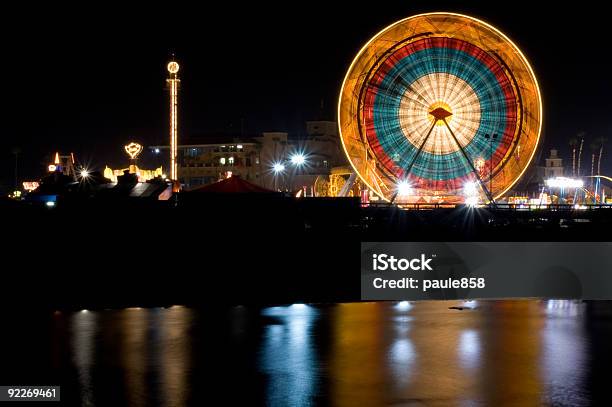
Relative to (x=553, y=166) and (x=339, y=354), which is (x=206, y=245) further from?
(x=553, y=166)

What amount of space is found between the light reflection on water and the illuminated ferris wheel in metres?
29.4

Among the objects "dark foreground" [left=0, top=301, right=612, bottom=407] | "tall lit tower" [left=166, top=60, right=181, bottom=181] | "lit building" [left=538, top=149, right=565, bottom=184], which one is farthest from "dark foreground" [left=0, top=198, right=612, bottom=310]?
"lit building" [left=538, top=149, right=565, bottom=184]

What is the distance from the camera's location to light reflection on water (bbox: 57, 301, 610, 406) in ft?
52.7

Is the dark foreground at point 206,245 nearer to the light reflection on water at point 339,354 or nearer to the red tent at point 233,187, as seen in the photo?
the light reflection on water at point 339,354

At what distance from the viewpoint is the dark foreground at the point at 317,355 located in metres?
16.0

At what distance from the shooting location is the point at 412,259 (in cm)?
2836

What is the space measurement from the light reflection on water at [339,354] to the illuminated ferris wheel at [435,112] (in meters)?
29.4

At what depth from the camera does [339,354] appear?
1977 cm

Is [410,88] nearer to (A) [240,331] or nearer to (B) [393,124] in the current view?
(B) [393,124]

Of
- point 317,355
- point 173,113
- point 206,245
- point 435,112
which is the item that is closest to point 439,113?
point 435,112

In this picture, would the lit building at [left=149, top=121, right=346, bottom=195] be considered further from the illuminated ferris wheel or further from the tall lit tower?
the illuminated ferris wheel

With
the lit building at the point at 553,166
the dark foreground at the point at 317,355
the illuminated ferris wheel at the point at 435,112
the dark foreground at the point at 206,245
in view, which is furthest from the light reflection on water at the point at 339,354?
the lit building at the point at 553,166

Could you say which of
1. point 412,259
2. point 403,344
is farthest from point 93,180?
point 403,344

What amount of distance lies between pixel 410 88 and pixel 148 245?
2759cm
